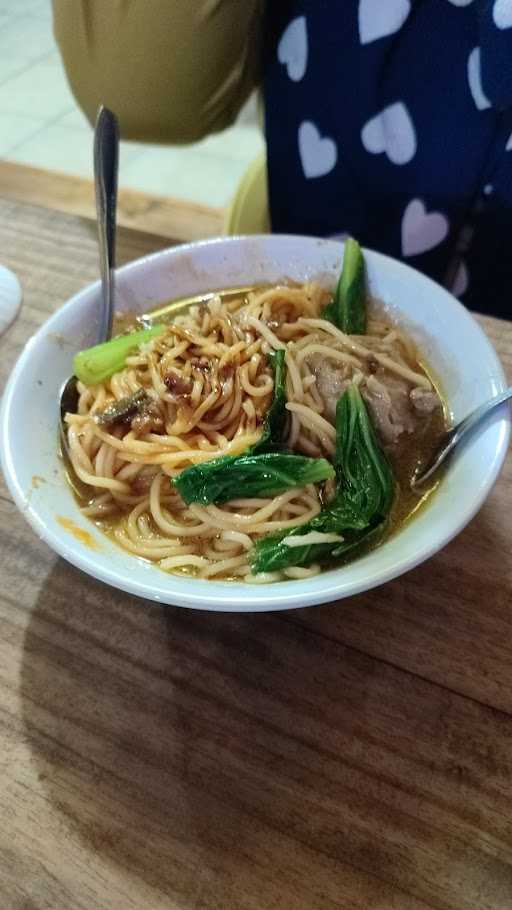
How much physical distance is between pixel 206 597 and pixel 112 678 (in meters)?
0.21

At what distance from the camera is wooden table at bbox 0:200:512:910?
725 mm

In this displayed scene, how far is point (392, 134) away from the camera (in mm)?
1412

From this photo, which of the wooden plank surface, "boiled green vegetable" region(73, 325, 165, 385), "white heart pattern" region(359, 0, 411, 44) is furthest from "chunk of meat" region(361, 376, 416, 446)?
the wooden plank surface

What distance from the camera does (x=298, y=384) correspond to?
107 cm

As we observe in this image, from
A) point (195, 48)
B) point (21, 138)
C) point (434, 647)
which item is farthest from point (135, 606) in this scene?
point (21, 138)

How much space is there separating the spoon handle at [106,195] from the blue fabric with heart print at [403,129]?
19.7 inches

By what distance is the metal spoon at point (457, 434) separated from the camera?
0.88 meters

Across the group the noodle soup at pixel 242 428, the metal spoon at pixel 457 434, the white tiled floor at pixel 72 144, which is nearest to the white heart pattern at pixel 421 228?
the noodle soup at pixel 242 428

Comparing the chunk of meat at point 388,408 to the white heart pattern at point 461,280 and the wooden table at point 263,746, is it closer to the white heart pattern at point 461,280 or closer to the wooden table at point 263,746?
the wooden table at point 263,746

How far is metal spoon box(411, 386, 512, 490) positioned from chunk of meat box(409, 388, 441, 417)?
0.26ft

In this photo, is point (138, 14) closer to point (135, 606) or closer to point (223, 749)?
point (135, 606)

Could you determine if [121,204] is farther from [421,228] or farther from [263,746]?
[263,746]

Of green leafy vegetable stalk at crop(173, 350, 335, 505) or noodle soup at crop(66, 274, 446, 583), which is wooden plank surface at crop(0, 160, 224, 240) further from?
green leafy vegetable stalk at crop(173, 350, 335, 505)

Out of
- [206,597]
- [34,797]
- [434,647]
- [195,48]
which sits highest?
[195,48]
